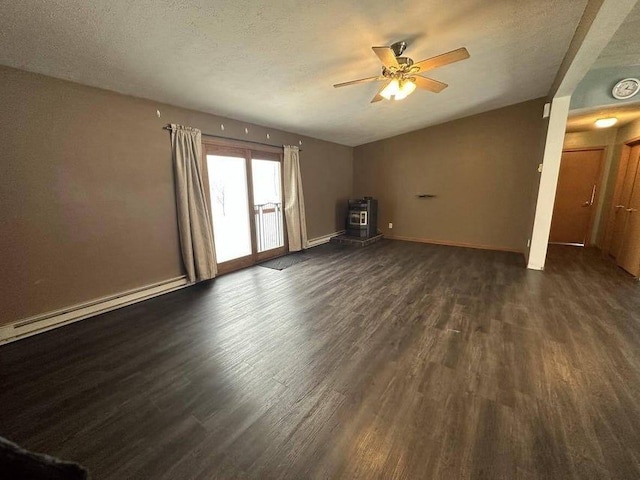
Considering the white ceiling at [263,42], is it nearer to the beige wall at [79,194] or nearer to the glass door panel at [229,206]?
the beige wall at [79,194]

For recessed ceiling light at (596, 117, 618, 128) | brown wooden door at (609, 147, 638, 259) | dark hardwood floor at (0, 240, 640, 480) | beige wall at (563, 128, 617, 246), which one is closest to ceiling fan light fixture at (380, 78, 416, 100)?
dark hardwood floor at (0, 240, 640, 480)

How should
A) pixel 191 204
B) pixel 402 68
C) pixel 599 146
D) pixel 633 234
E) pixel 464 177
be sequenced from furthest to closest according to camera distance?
pixel 464 177
pixel 599 146
pixel 633 234
pixel 191 204
pixel 402 68

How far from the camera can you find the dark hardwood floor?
4.02 ft

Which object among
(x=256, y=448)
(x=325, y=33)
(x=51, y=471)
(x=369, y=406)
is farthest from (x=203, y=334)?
(x=325, y=33)

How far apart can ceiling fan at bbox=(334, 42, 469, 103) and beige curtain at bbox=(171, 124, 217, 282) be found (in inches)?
79.3

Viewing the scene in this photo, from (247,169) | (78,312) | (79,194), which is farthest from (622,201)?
(78,312)

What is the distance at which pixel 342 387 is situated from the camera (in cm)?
166

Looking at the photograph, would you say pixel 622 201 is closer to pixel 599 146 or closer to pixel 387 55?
pixel 599 146

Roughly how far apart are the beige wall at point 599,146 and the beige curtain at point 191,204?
6.64 meters

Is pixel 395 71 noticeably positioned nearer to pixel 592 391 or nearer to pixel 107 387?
pixel 592 391

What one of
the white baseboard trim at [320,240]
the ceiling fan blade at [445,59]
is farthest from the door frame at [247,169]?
the ceiling fan blade at [445,59]

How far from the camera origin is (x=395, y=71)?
2484mm

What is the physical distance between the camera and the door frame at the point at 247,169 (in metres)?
3.57

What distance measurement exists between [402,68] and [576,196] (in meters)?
5.04
